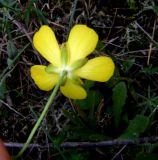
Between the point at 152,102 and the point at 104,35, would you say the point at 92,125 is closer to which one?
the point at 152,102

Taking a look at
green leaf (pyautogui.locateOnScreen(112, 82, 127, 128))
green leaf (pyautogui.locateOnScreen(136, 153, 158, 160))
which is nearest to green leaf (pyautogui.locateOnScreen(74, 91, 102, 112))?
green leaf (pyautogui.locateOnScreen(112, 82, 127, 128))

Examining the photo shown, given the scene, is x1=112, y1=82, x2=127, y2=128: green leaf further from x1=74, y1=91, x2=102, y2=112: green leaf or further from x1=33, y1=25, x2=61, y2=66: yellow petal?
x1=33, y1=25, x2=61, y2=66: yellow petal

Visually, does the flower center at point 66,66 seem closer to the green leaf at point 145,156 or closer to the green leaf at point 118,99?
the green leaf at point 118,99

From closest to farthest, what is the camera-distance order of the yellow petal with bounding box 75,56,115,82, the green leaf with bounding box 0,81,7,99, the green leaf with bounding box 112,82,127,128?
the yellow petal with bounding box 75,56,115,82 → the green leaf with bounding box 112,82,127,128 → the green leaf with bounding box 0,81,7,99

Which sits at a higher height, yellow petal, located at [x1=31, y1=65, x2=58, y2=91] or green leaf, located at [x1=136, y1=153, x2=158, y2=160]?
yellow petal, located at [x1=31, y1=65, x2=58, y2=91]

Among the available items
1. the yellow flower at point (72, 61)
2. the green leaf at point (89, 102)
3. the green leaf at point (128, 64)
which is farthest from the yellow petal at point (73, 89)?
the green leaf at point (128, 64)
